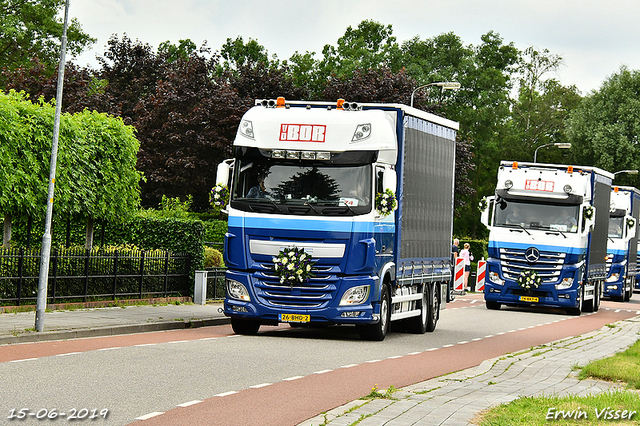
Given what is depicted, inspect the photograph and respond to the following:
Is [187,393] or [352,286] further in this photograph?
[352,286]

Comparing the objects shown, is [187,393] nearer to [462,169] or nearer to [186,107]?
[186,107]

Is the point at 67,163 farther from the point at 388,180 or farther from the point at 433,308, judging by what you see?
the point at 388,180

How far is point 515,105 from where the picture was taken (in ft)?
260

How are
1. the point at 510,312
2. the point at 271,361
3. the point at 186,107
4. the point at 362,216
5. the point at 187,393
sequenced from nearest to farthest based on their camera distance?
the point at 187,393, the point at 271,361, the point at 362,216, the point at 510,312, the point at 186,107

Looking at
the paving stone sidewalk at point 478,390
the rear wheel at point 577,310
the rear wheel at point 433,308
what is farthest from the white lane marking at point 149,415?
the rear wheel at point 577,310

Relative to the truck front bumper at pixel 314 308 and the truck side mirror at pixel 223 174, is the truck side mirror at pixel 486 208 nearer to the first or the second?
the truck front bumper at pixel 314 308

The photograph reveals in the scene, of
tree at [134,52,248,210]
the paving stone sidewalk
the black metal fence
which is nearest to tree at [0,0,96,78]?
tree at [134,52,248,210]

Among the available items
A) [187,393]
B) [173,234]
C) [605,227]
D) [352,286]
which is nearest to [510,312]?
[605,227]

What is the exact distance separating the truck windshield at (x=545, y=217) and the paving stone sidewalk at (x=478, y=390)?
11699mm

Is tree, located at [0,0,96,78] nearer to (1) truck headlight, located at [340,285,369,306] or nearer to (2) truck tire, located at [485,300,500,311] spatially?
(2) truck tire, located at [485,300,500,311]

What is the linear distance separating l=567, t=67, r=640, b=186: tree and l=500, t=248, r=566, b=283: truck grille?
46.0 metres

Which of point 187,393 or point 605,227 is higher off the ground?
point 605,227

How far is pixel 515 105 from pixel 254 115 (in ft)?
214

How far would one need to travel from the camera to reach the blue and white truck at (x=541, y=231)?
90.5 ft
